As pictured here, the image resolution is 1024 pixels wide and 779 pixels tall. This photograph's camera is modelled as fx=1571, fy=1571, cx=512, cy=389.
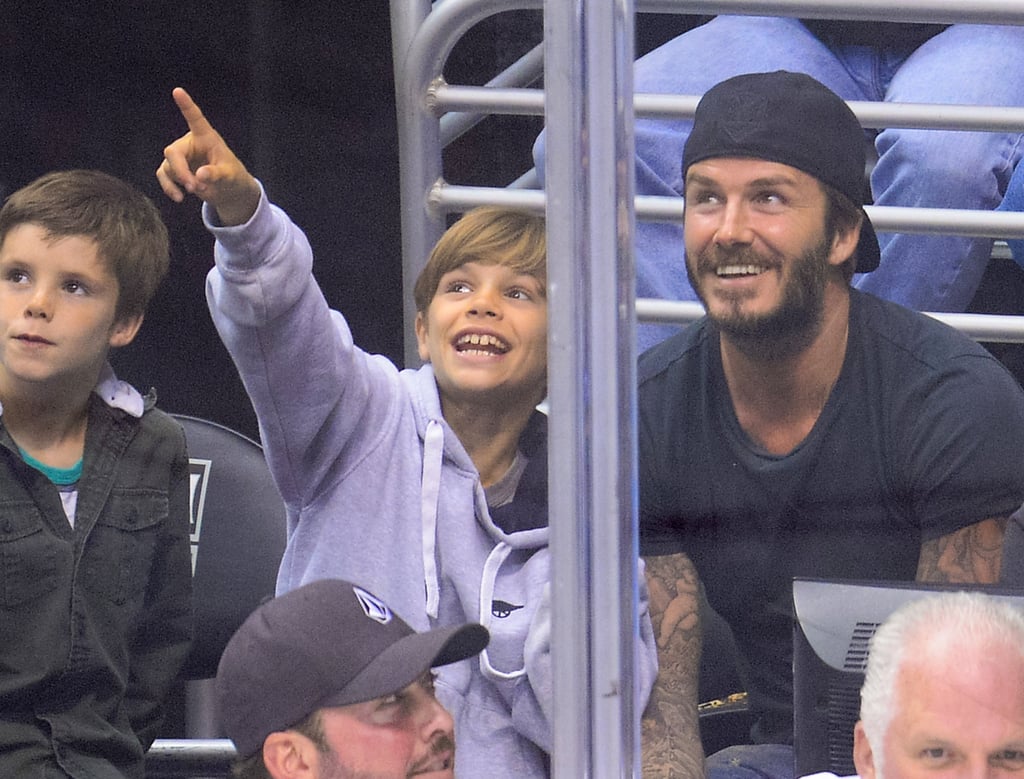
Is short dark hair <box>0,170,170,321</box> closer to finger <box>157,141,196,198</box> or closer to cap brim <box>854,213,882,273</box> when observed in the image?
finger <box>157,141,196,198</box>

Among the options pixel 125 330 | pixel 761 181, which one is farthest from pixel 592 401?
pixel 125 330

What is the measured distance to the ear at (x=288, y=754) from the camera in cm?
103

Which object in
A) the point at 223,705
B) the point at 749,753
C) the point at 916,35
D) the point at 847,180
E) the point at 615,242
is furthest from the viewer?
the point at 916,35

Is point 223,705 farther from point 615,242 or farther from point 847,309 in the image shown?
point 847,309

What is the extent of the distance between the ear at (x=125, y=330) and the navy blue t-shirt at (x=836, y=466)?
1.32 feet

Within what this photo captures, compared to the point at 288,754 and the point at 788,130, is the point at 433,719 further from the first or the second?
the point at 788,130

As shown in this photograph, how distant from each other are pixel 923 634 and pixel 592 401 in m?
0.30

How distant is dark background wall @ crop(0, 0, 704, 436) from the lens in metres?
1.36

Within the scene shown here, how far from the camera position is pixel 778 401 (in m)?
1.26

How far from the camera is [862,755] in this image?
3.30 ft

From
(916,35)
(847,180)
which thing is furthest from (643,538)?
(916,35)

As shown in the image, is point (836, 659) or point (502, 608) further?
point (502, 608)

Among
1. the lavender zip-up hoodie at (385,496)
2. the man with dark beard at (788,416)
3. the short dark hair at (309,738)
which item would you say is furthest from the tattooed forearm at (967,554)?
the short dark hair at (309,738)

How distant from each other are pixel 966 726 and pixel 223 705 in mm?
491
